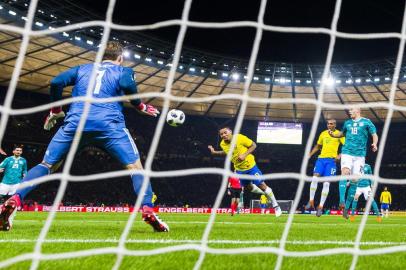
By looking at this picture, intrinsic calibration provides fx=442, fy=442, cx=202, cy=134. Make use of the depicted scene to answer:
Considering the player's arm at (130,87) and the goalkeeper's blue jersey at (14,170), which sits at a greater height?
the player's arm at (130,87)

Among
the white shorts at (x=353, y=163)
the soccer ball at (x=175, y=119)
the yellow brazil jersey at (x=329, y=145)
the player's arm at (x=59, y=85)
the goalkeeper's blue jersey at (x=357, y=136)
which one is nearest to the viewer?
the player's arm at (x=59, y=85)

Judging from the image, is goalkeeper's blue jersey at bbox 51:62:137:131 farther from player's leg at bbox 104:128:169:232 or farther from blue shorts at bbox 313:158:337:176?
blue shorts at bbox 313:158:337:176

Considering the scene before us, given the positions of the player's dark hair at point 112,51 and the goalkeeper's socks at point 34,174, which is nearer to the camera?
the goalkeeper's socks at point 34,174

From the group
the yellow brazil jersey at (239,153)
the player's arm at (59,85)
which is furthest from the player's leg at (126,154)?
the yellow brazil jersey at (239,153)

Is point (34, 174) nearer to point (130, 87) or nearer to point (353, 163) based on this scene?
point (130, 87)

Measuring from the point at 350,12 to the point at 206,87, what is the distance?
870 cm

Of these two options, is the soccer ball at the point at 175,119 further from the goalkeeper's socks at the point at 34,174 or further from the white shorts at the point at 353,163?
the white shorts at the point at 353,163

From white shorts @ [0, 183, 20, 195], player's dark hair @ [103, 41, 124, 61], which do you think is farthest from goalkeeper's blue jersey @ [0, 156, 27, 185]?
player's dark hair @ [103, 41, 124, 61]

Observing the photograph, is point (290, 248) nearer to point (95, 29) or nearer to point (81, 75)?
point (81, 75)

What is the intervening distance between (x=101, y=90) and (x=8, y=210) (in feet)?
4.38

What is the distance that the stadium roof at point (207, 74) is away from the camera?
1964 centimetres

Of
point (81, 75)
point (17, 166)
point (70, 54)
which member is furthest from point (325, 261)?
point (70, 54)

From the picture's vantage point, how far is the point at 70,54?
2023 centimetres

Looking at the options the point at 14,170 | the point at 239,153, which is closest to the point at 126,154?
the point at 239,153
